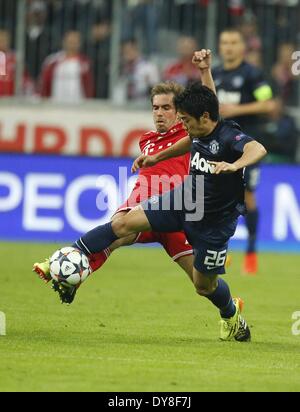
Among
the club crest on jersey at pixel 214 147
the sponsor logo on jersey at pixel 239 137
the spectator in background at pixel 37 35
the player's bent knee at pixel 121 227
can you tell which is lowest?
the player's bent knee at pixel 121 227

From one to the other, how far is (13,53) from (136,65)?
79.0 inches

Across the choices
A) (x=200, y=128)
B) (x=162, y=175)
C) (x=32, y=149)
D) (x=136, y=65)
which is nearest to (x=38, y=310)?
(x=162, y=175)

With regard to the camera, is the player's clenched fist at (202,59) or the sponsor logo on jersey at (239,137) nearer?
the sponsor logo on jersey at (239,137)

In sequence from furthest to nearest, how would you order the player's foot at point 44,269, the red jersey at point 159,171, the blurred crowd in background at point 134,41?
the blurred crowd in background at point 134,41
the red jersey at point 159,171
the player's foot at point 44,269

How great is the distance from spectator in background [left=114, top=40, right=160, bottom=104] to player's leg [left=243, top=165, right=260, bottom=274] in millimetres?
4915

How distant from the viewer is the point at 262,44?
19.6 meters

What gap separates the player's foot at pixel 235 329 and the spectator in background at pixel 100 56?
10.7 m

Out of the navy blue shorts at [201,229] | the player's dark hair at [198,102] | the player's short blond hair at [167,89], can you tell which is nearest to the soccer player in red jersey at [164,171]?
the player's short blond hair at [167,89]

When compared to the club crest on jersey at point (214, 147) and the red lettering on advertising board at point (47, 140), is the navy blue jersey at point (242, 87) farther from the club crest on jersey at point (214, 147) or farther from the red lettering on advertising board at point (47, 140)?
the club crest on jersey at point (214, 147)

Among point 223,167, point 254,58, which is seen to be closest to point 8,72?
point 254,58

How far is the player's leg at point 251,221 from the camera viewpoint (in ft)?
45.2

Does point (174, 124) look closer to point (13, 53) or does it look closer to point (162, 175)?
point (162, 175)

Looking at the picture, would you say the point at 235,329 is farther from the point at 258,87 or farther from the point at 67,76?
the point at 67,76

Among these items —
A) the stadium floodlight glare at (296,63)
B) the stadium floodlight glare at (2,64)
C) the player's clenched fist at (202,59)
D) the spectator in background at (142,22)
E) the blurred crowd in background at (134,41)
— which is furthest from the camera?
the spectator in background at (142,22)
